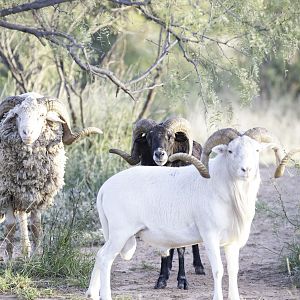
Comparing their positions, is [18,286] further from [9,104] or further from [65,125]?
[9,104]

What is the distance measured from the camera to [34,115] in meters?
10.9

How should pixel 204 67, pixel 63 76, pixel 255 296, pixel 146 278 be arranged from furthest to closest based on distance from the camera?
pixel 63 76 → pixel 204 67 → pixel 146 278 → pixel 255 296

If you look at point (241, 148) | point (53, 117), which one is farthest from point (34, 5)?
point (241, 148)

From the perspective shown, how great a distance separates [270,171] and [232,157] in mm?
8106

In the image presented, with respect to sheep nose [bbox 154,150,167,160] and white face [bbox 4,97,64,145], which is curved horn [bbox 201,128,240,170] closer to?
sheep nose [bbox 154,150,167,160]

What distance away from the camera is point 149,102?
55.5 ft

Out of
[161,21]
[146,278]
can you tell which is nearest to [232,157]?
[146,278]

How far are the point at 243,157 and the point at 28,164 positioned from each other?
3238 mm

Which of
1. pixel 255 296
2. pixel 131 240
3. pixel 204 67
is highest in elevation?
pixel 204 67

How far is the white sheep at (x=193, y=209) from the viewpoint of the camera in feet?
29.0

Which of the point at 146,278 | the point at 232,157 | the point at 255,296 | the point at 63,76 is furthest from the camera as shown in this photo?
the point at 63,76

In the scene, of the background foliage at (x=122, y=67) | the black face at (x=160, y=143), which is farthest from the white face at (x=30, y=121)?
the black face at (x=160, y=143)

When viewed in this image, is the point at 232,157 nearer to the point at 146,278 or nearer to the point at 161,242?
the point at 161,242

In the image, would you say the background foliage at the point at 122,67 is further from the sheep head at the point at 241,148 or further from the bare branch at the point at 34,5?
the sheep head at the point at 241,148
